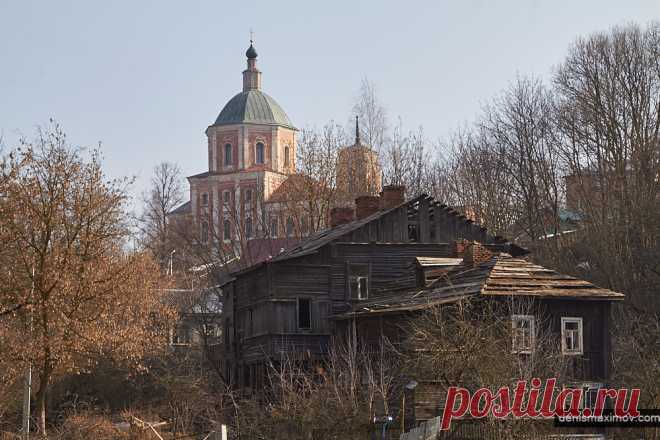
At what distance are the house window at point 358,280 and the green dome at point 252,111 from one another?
214ft

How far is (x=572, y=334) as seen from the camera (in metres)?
30.4

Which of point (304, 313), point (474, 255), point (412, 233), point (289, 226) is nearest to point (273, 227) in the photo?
point (289, 226)

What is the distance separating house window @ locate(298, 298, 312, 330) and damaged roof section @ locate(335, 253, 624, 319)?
4315mm

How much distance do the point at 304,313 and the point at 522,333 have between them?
1235cm

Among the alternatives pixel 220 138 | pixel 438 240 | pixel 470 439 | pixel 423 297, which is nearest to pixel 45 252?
pixel 423 297

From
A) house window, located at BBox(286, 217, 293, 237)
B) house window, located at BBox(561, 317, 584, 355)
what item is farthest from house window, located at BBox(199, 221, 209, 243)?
house window, located at BBox(561, 317, 584, 355)

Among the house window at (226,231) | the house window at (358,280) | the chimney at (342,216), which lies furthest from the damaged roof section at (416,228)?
the house window at (226,231)

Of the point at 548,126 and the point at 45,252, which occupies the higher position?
the point at 548,126

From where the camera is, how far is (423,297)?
31.4 metres

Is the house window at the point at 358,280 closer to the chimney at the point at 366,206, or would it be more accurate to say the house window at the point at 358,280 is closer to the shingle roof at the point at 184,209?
the chimney at the point at 366,206

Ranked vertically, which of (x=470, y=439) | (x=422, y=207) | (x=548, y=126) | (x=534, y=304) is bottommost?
(x=470, y=439)

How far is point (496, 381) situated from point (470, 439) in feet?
4.16

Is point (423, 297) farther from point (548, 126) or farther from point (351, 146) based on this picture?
point (351, 146)

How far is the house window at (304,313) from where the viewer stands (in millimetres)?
37688
